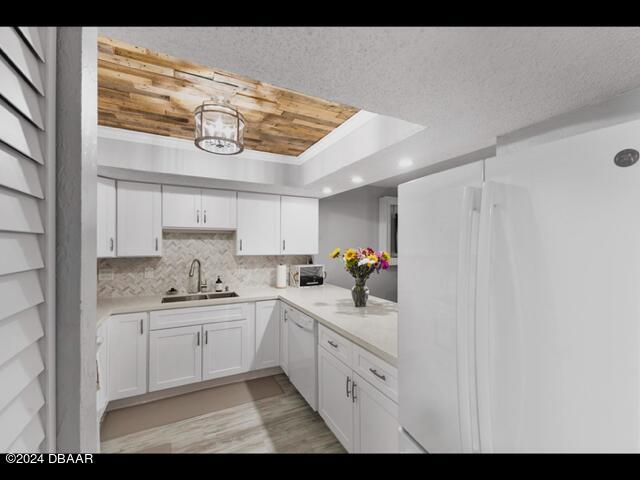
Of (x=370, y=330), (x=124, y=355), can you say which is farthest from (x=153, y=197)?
(x=370, y=330)

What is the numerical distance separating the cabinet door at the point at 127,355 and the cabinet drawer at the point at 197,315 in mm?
102

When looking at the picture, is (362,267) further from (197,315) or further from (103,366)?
(103,366)

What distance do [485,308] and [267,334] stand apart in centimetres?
250

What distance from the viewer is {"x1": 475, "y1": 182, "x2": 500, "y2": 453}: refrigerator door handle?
83 cm

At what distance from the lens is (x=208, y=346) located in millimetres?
2695

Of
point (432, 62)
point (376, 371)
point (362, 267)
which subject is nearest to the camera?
point (432, 62)

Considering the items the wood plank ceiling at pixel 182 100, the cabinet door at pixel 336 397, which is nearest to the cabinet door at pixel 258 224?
the wood plank ceiling at pixel 182 100

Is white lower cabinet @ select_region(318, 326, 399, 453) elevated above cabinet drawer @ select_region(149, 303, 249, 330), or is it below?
below

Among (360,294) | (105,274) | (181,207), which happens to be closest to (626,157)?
(360,294)

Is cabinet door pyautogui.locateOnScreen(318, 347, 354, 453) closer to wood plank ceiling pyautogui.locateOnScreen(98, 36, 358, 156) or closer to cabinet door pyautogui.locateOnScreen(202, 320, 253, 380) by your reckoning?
cabinet door pyautogui.locateOnScreen(202, 320, 253, 380)

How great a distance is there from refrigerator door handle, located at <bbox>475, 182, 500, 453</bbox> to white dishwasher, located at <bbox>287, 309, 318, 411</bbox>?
151cm

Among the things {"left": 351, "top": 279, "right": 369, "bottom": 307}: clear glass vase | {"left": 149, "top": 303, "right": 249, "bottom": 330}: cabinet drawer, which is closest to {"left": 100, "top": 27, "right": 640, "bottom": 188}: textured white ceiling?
{"left": 351, "top": 279, "right": 369, "bottom": 307}: clear glass vase

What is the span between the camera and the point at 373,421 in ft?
5.08

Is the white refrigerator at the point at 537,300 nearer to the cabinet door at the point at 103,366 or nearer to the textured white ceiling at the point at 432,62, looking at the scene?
the textured white ceiling at the point at 432,62
